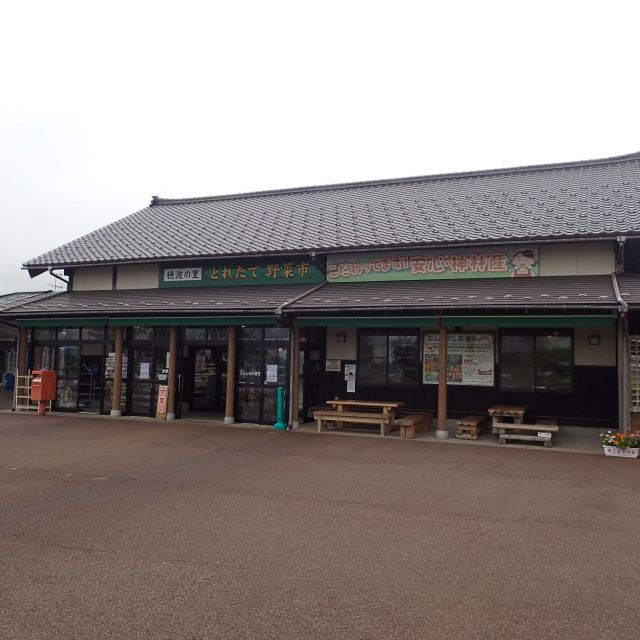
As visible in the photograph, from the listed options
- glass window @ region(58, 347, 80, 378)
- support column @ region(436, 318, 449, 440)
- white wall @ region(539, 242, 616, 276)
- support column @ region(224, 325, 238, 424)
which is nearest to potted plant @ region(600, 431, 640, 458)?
support column @ region(436, 318, 449, 440)

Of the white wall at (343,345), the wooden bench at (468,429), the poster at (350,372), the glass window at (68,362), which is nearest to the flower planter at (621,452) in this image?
the wooden bench at (468,429)

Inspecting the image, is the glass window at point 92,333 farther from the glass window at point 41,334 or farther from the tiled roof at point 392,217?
the tiled roof at point 392,217

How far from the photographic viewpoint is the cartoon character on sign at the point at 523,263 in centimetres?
1122

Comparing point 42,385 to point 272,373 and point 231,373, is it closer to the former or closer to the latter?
point 231,373

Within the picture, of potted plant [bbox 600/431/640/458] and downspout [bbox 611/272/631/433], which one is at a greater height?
downspout [bbox 611/272/631/433]

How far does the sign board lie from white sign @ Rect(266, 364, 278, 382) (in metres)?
2.51

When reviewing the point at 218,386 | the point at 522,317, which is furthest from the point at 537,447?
the point at 218,386

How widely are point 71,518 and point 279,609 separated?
9.25ft

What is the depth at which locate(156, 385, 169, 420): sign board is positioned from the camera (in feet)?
42.0

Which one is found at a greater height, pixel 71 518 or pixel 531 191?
pixel 531 191

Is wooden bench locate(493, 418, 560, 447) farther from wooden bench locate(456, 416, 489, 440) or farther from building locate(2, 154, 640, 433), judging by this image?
building locate(2, 154, 640, 433)

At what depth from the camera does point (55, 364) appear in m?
14.2

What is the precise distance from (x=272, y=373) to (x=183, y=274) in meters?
4.08

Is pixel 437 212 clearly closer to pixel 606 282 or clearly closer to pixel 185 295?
pixel 606 282
